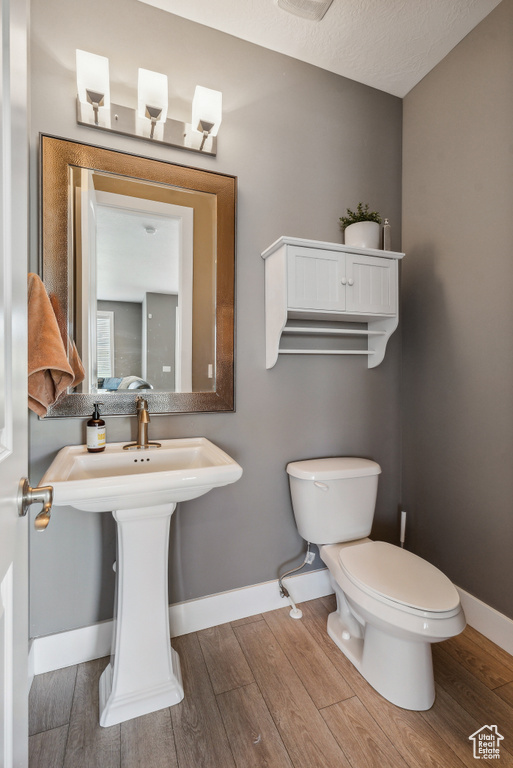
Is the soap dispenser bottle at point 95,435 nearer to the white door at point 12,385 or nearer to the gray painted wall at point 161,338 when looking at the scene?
the gray painted wall at point 161,338

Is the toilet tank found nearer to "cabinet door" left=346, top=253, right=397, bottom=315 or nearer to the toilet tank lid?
the toilet tank lid

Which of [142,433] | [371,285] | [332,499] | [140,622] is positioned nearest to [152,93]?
[371,285]

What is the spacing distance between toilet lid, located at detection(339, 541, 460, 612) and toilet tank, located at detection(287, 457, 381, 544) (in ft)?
0.39

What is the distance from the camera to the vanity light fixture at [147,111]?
4.44ft

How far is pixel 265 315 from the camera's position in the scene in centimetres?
172

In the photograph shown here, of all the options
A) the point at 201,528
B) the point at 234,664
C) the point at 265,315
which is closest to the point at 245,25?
the point at 265,315

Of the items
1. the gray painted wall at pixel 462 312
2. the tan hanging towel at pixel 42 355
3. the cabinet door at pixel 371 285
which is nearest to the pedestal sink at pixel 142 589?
the tan hanging towel at pixel 42 355

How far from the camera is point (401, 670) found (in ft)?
4.16

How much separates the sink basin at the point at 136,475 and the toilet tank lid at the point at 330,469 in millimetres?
454

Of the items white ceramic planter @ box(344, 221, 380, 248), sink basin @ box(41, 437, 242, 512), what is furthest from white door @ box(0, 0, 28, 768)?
white ceramic planter @ box(344, 221, 380, 248)

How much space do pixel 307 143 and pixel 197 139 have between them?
57cm

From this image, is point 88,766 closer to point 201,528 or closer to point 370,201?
point 201,528

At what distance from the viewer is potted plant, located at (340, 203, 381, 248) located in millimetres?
1737

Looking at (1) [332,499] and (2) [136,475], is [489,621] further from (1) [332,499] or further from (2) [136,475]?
(2) [136,475]
